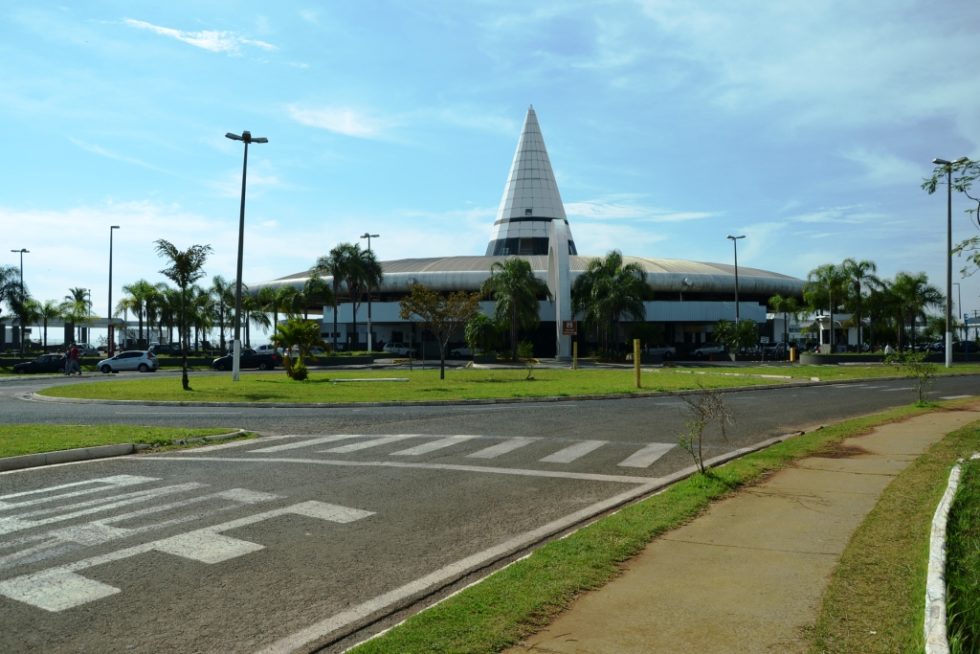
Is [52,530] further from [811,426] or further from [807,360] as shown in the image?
[807,360]

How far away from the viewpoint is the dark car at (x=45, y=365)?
46.4m

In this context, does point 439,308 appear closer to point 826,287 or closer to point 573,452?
point 573,452

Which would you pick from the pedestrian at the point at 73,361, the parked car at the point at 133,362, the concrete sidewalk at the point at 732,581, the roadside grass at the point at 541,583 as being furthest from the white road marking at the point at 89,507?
the parked car at the point at 133,362

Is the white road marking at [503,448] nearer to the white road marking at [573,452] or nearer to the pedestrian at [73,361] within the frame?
the white road marking at [573,452]

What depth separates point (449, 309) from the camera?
37.1 metres

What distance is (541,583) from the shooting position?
5.55 meters

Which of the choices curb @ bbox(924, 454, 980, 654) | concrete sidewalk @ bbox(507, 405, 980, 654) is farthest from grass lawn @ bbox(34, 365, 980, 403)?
curb @ bbox(924, 454, 980, 654)

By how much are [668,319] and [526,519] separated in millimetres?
67781

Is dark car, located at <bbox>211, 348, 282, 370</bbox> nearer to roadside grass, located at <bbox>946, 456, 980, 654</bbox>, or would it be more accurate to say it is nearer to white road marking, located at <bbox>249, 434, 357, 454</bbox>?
white road marking, located at <bbox>249, 434, 357, 454</bbox>

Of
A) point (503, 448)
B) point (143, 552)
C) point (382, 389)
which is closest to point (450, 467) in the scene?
point (503, 448)

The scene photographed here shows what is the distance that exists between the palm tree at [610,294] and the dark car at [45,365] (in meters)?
36.6

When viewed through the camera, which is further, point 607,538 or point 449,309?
point 449,309

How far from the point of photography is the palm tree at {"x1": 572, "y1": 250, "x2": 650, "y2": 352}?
58.3 m

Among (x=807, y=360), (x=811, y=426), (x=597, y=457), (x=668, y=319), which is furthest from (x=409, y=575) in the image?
(x=668, y=319)
